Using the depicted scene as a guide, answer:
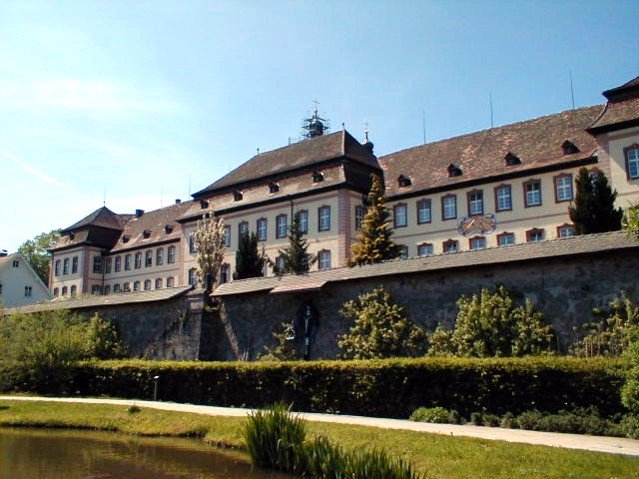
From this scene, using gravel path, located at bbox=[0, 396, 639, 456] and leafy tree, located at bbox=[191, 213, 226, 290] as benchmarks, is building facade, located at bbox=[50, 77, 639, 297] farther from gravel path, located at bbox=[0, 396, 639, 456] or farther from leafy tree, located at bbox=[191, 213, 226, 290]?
gravel path, located at bbox=[0, 396, 639, 456]

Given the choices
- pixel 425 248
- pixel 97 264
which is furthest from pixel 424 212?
pixel 97 264

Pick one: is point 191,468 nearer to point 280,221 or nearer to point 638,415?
point 638,415

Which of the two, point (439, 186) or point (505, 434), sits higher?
point (439, 186)

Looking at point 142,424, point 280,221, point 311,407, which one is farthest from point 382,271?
point 280,221

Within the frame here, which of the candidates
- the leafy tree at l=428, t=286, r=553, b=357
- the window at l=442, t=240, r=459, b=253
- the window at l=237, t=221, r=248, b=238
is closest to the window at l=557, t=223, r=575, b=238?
the window at l=442, t=240, r=459, b=253

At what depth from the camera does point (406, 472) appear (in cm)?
704

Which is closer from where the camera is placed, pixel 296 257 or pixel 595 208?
pixel 595 208

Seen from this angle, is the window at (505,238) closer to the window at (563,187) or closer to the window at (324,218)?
the window at (563,187)

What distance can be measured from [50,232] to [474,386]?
252 ft

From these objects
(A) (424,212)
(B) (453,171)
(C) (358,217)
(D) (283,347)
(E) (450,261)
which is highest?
(B) (453,171)

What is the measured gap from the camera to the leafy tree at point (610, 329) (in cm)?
1521

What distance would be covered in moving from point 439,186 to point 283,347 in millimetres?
19665

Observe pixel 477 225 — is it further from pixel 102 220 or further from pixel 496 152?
pixel 102 220

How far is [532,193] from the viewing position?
116 feet
